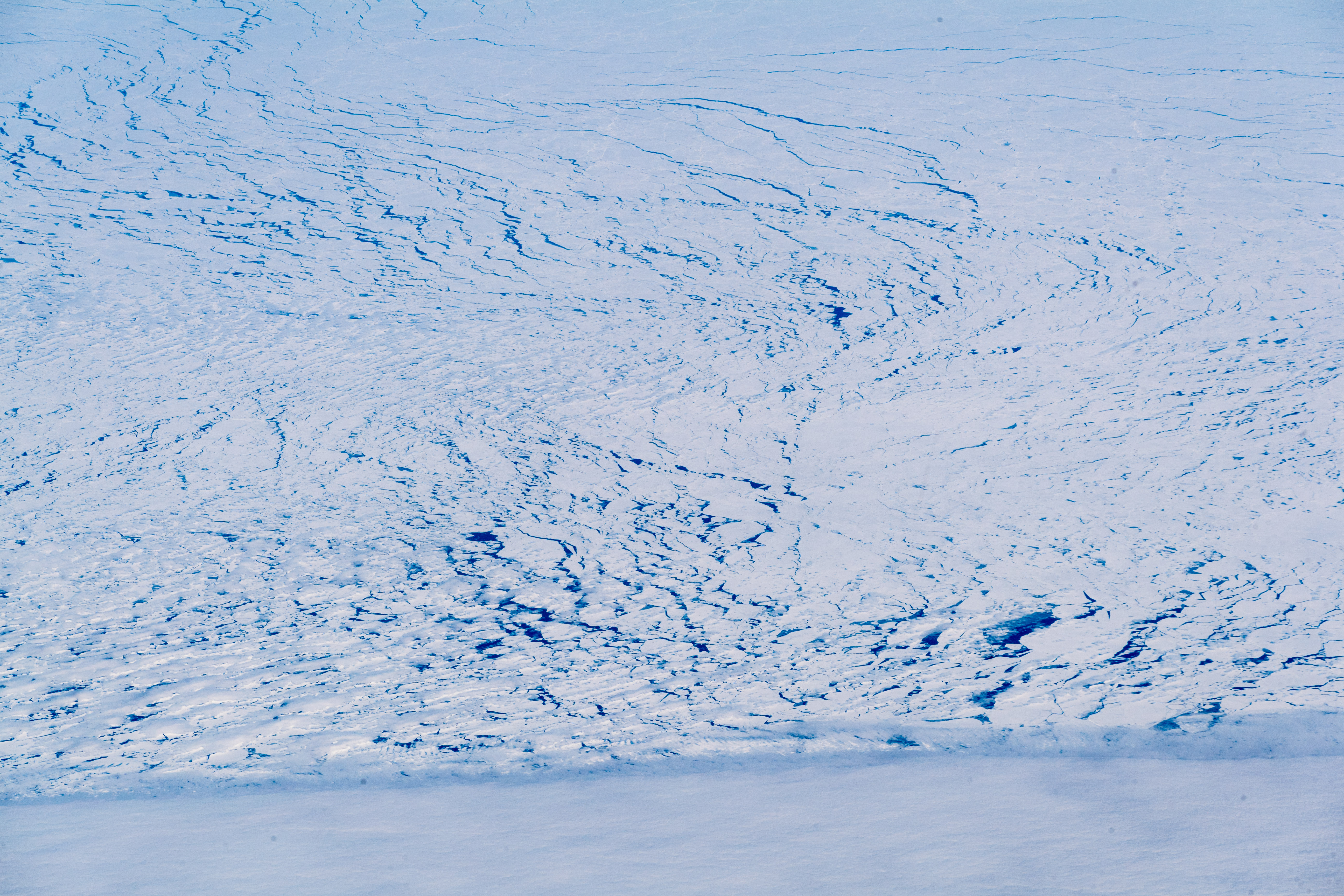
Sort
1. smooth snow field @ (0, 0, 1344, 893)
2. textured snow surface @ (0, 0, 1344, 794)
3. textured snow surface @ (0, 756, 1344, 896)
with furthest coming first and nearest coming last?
1. textured snow surface @ (0, 0, 1344, 794)
2. smooth snow field @ (0, 0, 1344, 893)
3. textured snow surface @ (0, 756, 1344, 896)

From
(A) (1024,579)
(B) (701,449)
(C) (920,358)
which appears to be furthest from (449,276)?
(A) (1024,579)

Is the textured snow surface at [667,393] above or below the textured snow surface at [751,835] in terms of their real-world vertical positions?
above

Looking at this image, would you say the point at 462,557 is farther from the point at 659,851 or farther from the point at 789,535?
the point at 659,851

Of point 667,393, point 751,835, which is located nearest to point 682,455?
point 667,393

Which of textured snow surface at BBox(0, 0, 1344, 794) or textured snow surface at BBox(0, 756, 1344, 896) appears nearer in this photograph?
textured snow surface at BBox(0, 756, 1344, 896)

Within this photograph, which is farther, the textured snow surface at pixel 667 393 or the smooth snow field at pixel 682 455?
the textured snow surface at pixel 667 393

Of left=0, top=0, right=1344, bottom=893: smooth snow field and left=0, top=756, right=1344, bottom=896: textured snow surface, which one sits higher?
left=0, top=0, right=1344, bottom=893: smooth snow field

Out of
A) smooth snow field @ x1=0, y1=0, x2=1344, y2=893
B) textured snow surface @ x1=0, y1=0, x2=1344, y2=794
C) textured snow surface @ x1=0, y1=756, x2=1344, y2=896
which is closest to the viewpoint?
textured snow surface @ x1=0, y1=756, x2=1344, y2=896
